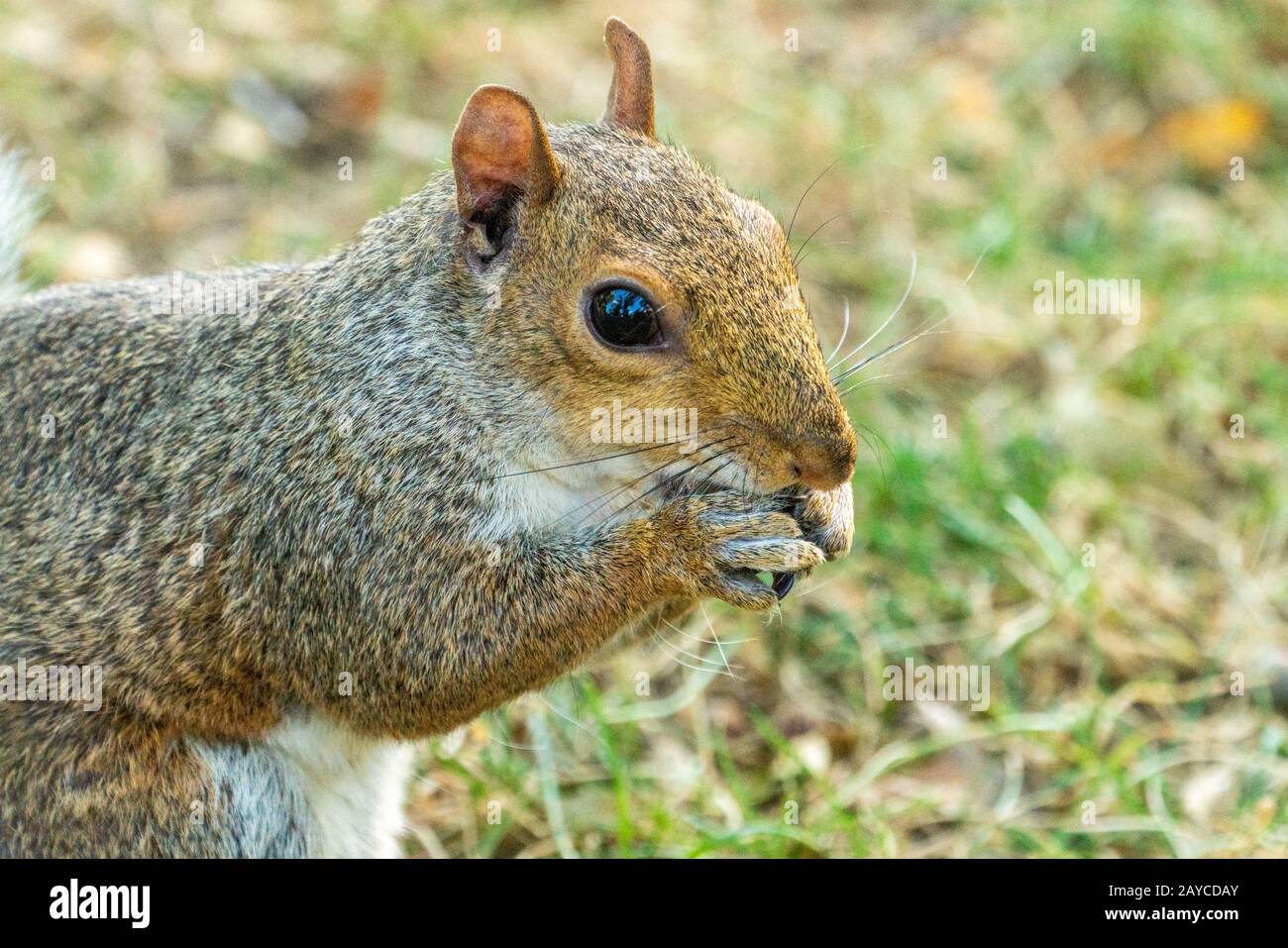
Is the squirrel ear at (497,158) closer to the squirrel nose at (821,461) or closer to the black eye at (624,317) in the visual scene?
the black eye at (624,317)

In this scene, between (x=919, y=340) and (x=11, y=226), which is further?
(x=919, y=340)

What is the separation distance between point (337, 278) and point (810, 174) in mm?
2899

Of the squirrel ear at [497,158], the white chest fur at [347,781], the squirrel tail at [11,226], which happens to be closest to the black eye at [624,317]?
the squirrel ear at [497,158]

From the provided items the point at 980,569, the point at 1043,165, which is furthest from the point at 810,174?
the point at 980,569

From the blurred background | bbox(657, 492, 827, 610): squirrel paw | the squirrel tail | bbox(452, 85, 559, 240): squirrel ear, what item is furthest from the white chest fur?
the squirrel tail

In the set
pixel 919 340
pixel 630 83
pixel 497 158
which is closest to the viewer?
pixel 497 158

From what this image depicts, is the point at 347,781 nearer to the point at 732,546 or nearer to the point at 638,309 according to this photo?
the point at 732,546

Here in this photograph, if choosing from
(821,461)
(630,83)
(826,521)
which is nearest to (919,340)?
(630,83)

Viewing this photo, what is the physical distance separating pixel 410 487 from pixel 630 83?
36.3 inches

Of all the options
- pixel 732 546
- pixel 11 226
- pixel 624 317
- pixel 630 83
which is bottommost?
pixel 732 546

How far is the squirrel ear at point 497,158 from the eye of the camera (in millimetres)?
2775

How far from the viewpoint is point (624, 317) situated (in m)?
2.78
